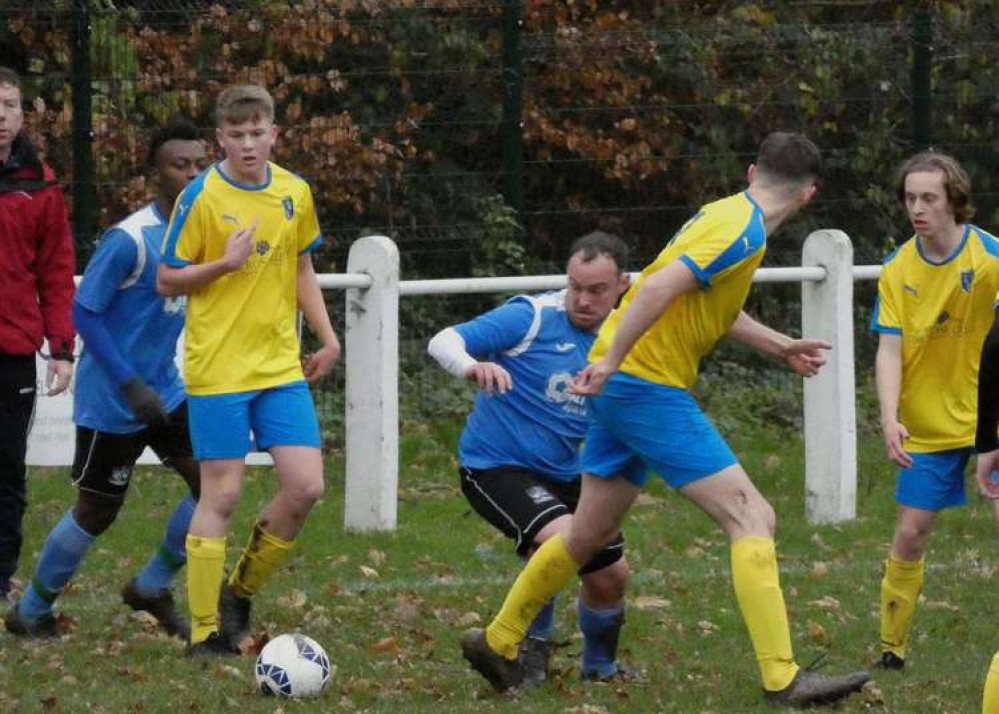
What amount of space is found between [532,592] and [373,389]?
3350mm

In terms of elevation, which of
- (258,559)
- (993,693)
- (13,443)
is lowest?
(258,559)

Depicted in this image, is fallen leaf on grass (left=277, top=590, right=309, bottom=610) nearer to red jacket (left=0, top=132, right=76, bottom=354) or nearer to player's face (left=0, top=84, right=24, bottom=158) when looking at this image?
red jacket (left=0, top=132, right=76, bottom=354)

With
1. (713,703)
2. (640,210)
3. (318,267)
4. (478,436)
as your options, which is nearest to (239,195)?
(478,436)

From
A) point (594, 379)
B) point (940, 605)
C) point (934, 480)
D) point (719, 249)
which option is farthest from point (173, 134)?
point (940, 605)

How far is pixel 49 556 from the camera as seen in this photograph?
7.80m

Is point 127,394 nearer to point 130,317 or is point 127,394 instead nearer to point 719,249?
point 130,317

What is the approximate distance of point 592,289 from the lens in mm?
7223

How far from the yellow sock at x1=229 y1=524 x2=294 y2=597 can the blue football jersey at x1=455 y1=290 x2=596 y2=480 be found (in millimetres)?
762

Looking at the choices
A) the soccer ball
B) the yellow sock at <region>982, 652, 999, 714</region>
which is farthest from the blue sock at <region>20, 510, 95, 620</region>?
the yellow sock at <region>982, 652, 999, 714</region>

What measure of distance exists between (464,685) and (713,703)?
0.90 m

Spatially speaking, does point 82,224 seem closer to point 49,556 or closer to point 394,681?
point 49,556

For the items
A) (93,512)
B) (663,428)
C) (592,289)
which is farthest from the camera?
(93,512)

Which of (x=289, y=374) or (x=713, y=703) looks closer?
(x=713, y=703)

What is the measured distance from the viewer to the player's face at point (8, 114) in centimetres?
786
